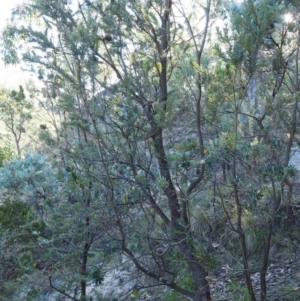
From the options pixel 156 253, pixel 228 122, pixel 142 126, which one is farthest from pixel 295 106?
pixel 156 253

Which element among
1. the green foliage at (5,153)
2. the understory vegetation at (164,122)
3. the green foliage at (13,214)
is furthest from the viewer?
the green foliage at (5,153)

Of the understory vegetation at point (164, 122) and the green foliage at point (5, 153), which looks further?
the green foliage at point (5, 153)

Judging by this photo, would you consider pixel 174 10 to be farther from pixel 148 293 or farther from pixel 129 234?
pixel 148 293

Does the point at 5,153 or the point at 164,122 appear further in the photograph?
the point at 5,153

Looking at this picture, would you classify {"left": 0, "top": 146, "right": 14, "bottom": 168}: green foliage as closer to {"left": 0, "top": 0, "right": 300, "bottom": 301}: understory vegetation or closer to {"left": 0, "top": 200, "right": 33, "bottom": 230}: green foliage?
{"left": 0, "top": 200, "right": 33, "bottom": 230}: green foliage

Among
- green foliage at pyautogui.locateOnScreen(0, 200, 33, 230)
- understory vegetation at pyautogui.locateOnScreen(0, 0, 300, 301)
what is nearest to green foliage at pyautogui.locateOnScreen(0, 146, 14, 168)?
green foliage at pyautogui.locateOnScreen(0, 200, 33, 230)

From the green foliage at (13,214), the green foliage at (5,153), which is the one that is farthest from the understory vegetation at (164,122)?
the green foliage at (5,153)

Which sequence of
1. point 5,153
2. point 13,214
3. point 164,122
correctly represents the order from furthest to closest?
point 5,153, point 13,214, point 164,122

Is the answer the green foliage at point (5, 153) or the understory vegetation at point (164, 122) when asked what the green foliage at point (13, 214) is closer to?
the understory vegetation at point (164, 122)

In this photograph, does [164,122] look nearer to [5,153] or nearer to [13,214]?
[13,214]

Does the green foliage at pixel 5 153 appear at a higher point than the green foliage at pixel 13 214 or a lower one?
higher

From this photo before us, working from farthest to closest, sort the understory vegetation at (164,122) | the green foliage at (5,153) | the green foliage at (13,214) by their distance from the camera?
1. the green foliage at (5,153)
2. the green foliage at (13,214)
3. the understory vegetation at (164,122)

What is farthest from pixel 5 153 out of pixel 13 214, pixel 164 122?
pixel 164 122

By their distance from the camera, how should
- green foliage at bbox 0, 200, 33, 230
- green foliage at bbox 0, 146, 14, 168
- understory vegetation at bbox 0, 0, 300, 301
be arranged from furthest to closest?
1. green foliage at bbox 0, 146, 14, 168
2. green foliage at bbox 0, 200, 33, 230
3. understory vegetation at bbox 0, 0, 300, 301
